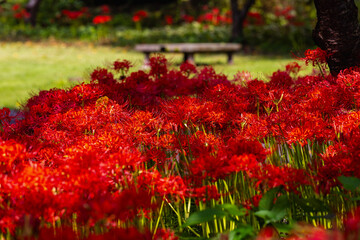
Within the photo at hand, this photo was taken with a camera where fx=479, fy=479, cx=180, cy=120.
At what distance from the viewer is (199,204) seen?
2.07m

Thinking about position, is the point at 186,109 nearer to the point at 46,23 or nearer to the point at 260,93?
the point at 260,93

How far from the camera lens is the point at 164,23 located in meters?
22.6

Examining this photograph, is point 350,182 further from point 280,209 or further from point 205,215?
point 205,215

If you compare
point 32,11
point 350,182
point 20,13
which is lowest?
point 350,182

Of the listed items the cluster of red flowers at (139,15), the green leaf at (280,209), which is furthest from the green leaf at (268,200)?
the cluster of red flowers at (139,15)

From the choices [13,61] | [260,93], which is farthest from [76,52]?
[260,93]

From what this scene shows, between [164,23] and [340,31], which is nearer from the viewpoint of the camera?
[340,31]

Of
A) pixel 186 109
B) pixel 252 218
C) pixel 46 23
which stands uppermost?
pixel 46 23

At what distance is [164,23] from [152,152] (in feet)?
68.1

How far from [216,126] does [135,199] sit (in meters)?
1.29

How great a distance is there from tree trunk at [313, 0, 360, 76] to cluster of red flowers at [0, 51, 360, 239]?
251 mm

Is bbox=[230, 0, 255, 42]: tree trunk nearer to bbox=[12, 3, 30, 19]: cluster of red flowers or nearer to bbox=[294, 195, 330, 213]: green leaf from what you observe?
bbox=[12, 3, 30, 19]: cluster of red flowers

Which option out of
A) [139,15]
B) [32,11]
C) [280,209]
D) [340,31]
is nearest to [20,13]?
[32,11]

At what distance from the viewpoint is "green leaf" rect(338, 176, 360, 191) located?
1.83 metres
